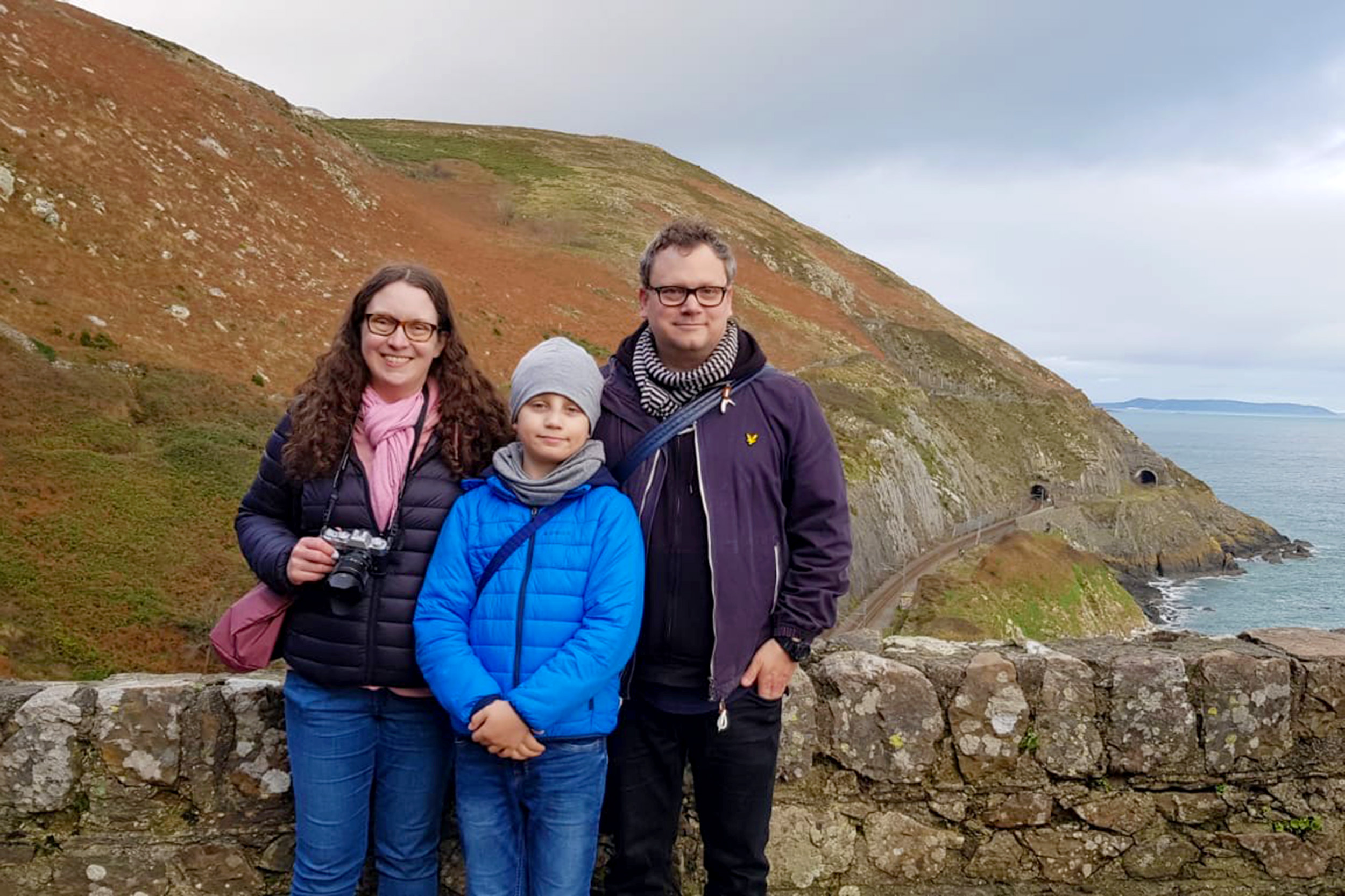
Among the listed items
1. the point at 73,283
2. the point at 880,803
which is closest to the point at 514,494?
the point at 880,803

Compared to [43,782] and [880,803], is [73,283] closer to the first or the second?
[43,782]

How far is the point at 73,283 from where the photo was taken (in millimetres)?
21578

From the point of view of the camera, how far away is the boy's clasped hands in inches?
105

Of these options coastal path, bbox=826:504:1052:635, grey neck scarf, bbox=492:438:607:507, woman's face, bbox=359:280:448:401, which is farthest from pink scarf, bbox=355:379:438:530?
coastal path, bbox=826:504:1052:635

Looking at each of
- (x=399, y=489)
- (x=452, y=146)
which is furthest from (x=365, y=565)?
(x=452, y=146)

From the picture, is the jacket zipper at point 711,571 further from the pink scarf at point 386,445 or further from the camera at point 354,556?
the camera at point 354,556

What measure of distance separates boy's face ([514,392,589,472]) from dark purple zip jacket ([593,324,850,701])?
239 mm

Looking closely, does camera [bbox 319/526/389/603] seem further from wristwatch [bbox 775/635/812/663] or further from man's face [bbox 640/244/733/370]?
wristwatch [bbox 775/635/812/663]

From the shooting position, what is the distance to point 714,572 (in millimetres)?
2934

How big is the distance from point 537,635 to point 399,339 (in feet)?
3.91

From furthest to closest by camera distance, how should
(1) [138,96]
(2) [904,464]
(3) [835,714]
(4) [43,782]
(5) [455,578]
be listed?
(2) [904,464]
(1) [138,96]
(3) [835,714]
(4) [43,782]
(5) [455,578]

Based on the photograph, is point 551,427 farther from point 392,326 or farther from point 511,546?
point 392,326

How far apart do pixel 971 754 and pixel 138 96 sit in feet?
126

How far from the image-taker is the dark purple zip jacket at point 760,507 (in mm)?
2961
